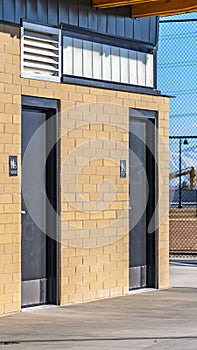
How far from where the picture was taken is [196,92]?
21.6m

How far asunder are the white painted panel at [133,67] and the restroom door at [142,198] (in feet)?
1.60

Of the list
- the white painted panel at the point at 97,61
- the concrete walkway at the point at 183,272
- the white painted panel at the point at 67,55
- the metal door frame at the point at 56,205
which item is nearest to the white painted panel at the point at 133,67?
the white painted panel at the point at 97,61

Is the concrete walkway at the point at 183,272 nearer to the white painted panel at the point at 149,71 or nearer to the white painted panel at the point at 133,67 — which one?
the white painted panel at the point at 149,71

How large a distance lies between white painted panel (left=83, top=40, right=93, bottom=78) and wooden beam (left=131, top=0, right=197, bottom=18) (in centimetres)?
99

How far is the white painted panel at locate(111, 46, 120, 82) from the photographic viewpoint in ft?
44.8

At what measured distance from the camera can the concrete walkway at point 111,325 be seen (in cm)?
945

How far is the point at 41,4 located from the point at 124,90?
2.16 m

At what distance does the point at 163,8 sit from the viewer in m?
13.3

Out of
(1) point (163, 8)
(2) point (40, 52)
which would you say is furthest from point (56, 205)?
(1) point (163, 8)

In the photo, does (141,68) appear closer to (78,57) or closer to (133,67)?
(133,67)

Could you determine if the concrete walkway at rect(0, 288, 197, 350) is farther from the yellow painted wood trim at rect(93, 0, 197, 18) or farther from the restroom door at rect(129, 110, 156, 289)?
the yellow painted wood trim at rect(93, 0, 197, 18)

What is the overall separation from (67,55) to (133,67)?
1.58 m

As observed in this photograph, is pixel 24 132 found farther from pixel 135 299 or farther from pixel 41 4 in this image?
pixel 135 299

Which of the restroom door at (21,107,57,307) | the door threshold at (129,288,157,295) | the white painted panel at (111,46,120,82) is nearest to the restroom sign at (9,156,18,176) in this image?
the restroom door at (21,107,57,307)
